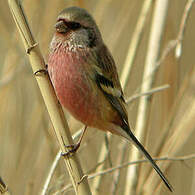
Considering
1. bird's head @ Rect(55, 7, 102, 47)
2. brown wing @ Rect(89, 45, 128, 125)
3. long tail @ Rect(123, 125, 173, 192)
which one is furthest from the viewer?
brown wing @ Rect(89, 45, 128, 125)

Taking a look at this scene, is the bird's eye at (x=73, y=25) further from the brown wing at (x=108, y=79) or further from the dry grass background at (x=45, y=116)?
the dry grass background at (x=45, y=116)

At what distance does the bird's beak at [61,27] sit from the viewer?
2.17m

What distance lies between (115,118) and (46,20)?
1.02 metres

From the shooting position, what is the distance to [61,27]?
2.21 m

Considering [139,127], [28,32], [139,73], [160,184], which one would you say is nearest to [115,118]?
[139,127]

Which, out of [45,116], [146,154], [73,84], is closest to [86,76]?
[73,84]

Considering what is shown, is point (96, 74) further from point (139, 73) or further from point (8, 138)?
point (139, 73)

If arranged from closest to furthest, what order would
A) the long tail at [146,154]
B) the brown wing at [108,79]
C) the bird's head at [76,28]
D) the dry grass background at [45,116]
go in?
the bird's head at [76,28], the long tail at [146,154], the brown wing at [108,79], the dry grass background at [45,116]

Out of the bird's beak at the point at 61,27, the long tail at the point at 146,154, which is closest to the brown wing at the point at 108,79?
the long tail at the point at 146,154

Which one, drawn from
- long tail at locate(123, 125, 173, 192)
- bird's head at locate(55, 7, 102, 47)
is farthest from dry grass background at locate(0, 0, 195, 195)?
bird's head at locate(55, 7, 102, 47)

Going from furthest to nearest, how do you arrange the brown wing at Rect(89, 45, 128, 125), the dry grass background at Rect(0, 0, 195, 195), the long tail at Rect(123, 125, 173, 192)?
the dry grass background at Rect(0, 0, 195, 195) < the brown wing at Rect(89, 45, 128, 125) < the long tail at Rect(123, 125, 173, 192)

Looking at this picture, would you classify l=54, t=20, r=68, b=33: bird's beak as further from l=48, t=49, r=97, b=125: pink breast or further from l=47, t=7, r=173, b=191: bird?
l=48, t=49, r=97, b=125: pink breast

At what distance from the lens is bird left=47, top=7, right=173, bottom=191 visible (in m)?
2.23

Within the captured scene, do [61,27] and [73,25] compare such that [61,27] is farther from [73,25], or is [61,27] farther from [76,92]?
[76,92]
